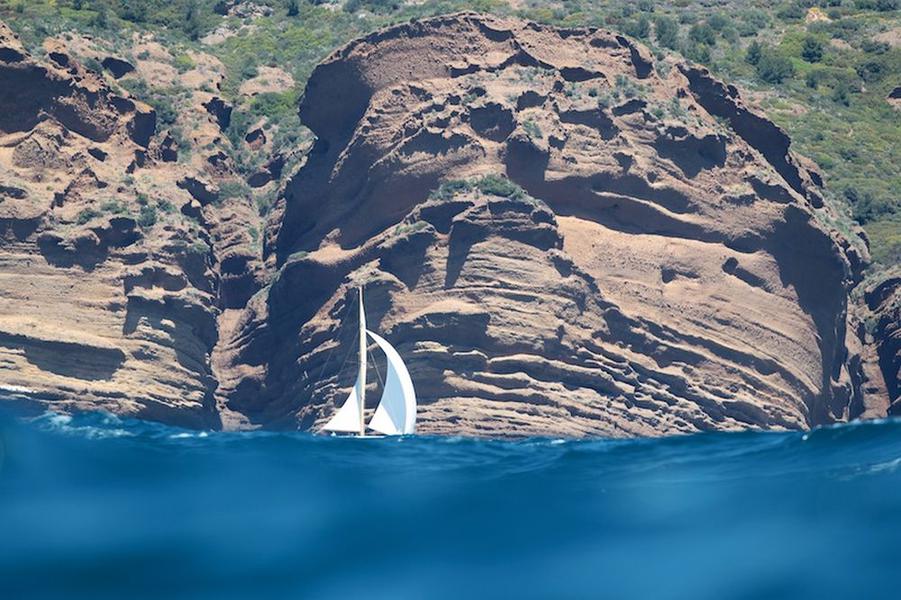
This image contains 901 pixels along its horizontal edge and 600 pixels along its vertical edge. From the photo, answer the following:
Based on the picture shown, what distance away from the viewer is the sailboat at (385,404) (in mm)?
45188

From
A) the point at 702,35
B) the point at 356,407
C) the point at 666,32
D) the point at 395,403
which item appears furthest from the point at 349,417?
the point at 702,35

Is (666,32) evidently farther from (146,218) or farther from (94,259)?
(94,259)

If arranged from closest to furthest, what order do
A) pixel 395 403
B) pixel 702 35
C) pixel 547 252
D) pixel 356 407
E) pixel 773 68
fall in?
pixel 395 403, pixel 356 407, pixel 547 252, pixel 773 68, pixel 702 35

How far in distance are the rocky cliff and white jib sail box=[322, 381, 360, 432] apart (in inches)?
58.5

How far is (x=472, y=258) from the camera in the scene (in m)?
48.6

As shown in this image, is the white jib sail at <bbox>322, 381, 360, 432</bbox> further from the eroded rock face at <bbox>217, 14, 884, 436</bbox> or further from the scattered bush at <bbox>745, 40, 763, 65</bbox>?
the scattered bush at <bbox>745, 40, 763, 65</bbox>

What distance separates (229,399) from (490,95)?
984 centimetres

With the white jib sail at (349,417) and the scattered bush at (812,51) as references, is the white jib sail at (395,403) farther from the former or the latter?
the scattered bush at (812,51)

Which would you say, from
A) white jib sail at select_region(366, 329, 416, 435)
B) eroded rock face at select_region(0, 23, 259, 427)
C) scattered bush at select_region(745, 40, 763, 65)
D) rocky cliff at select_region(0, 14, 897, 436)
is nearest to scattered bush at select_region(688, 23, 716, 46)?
scattered bush at select_region(745, 40, 763, 65)

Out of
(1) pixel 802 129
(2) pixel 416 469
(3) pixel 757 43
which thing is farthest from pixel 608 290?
(3) pixel 757 43

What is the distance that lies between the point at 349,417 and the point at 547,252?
20.0 feet

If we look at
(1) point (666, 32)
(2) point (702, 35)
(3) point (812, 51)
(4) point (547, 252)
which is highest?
(3) point (812, 51)

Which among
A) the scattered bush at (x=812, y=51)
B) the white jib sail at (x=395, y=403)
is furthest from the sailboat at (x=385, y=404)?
the scattered bush at (x=812, y=51)

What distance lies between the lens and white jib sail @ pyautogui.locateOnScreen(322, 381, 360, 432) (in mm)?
46375
